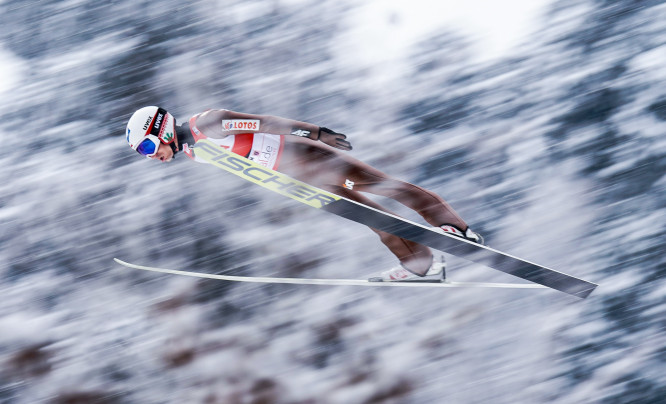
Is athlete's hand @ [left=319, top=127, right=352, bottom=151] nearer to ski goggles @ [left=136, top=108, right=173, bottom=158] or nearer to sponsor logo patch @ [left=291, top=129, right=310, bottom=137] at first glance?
sponsor logo patch @ [left=291, top=129, right=310, bottom=137]

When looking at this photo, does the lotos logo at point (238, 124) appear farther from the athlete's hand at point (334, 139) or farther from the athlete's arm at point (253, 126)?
the athlete's hand at point (334, 139)

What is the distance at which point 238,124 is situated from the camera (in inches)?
132

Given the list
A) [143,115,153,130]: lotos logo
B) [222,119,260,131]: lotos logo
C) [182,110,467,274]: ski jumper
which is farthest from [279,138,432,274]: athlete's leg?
[143,115,153,130]: lotos logo

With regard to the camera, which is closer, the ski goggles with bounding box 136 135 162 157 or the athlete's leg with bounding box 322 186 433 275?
the ski goggles with bounding box 136 135 162 157

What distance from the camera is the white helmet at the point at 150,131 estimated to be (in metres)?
3.37

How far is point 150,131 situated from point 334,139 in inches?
37.1

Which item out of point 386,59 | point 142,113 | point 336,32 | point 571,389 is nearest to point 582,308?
point 571,389

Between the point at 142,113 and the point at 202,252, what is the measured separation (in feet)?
6.02

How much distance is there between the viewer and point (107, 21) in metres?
5.41

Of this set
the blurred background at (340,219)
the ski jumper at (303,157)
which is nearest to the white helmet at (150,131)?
the ski jumper at (303,157)

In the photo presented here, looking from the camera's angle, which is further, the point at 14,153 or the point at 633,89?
the point at 14,153

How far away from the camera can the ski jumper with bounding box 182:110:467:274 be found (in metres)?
3.36

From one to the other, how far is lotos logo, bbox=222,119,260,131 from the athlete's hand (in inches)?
13.6

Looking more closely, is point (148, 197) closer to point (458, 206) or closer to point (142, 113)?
point (142, 113)
